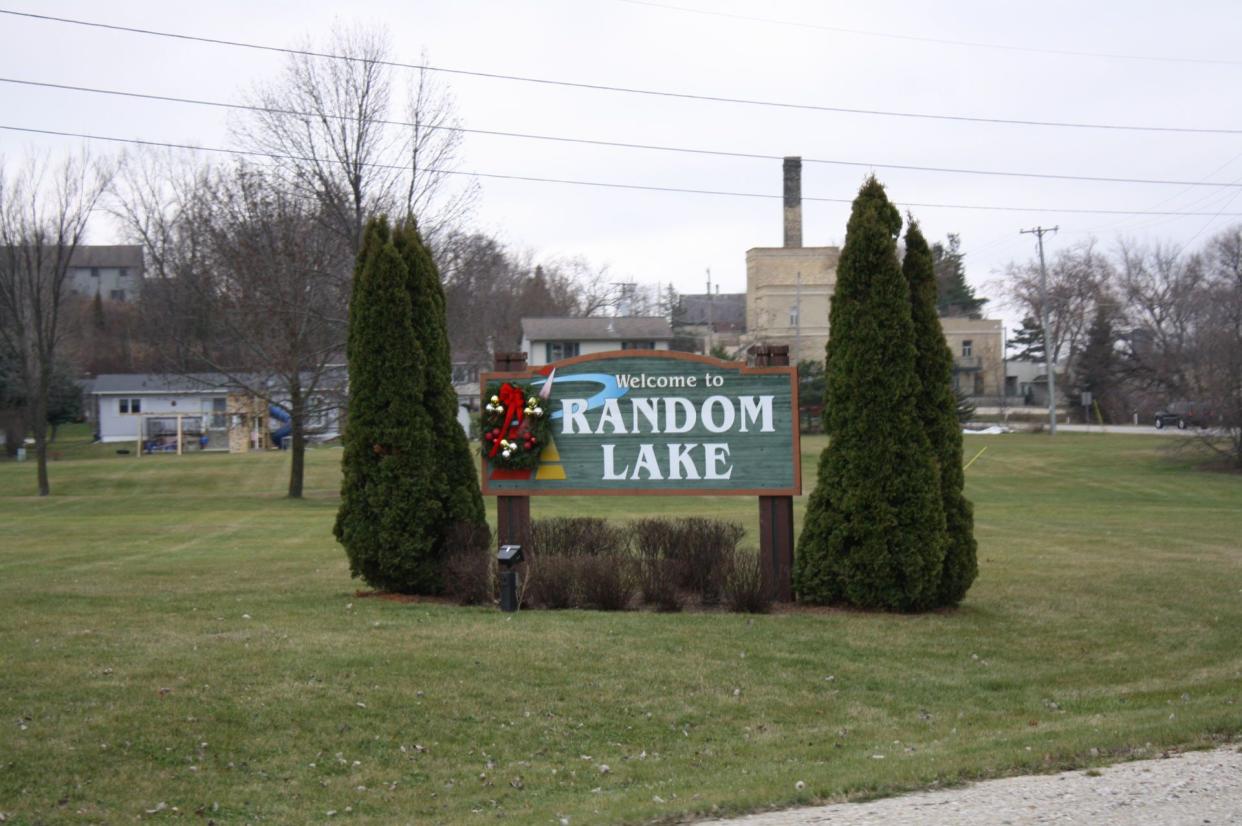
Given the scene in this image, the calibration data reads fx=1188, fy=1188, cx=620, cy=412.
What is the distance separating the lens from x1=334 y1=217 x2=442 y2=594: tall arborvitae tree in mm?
12383

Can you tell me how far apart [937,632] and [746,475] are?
8.25 feet

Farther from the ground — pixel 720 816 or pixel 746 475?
pixel 746 475

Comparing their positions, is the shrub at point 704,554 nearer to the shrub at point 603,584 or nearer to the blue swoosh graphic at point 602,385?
the shrub at point 603,584

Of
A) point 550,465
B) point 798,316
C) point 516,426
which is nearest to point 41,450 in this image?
point 516,426

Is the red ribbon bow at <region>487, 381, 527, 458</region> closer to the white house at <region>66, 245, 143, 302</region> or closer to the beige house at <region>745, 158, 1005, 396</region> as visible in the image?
the beige house at <region>745, 158, 1005, 396</region>

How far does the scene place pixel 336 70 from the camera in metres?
33.8

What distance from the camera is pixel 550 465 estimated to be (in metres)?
12.9

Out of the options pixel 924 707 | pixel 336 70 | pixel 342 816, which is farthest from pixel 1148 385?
pixel 342 816

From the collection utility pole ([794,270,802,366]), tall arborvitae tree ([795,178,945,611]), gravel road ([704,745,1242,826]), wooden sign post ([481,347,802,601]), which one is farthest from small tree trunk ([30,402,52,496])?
utility pole ([794,270,802,366])

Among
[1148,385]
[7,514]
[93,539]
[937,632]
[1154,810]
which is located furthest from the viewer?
[1148,385]

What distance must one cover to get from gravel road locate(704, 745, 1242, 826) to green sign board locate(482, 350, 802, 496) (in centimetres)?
581

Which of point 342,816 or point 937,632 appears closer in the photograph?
point 342,816

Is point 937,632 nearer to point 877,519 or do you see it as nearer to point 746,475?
point 877,519

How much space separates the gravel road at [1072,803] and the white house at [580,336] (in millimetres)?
62994
